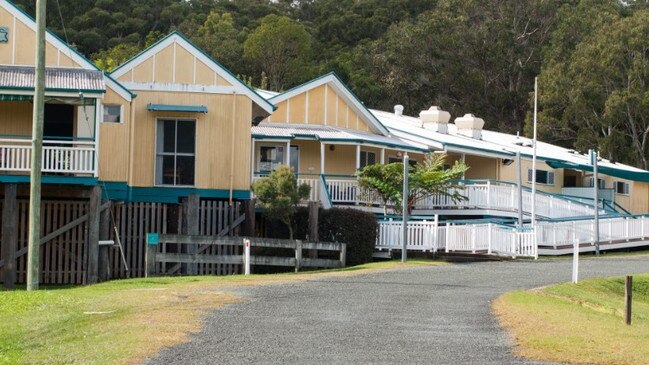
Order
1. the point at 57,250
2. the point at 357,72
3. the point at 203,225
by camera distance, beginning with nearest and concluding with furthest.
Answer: the point at 57,250 < the point at 203,225 < the point at 357,72

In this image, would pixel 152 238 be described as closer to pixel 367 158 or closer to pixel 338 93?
pixel 338 93

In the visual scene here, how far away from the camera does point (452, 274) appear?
1230 inches

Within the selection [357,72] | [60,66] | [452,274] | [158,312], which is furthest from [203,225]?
[357,72]

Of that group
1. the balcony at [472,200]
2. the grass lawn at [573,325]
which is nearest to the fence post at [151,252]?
the grass lawn at [573,325]

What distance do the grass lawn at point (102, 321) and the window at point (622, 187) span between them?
119ft

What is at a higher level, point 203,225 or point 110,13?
point 110,13

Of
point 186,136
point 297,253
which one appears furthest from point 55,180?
point 297,253

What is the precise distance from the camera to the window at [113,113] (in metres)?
36.8

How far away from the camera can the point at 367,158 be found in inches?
1928

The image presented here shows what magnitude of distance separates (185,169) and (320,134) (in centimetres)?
876

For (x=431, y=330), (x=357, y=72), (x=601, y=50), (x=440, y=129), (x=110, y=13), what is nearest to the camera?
(x=431, y=330)

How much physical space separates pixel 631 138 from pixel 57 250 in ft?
156

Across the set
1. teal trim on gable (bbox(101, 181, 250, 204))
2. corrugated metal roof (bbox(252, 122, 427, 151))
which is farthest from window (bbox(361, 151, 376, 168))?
teal trim on gable (bbox(101, 181, 250, 204))

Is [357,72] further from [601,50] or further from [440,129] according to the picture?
[440,129]
